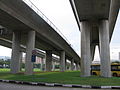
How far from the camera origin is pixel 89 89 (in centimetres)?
1073

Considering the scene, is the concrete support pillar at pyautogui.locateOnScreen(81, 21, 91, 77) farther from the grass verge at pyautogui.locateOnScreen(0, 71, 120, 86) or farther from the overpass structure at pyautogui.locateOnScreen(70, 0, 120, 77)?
the grass verge at pyautogui.locateOnScreen(0, 71, 120, 86)

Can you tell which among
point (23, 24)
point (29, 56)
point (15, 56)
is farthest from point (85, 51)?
point (15, 56)

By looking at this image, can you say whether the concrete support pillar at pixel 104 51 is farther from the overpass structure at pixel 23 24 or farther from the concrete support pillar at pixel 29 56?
the concrete support pillar at pixel 29 56

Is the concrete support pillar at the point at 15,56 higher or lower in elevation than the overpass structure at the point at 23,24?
lower

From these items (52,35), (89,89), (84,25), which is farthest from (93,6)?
(52,35)

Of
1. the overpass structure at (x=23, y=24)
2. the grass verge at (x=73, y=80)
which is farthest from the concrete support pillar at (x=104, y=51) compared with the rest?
the overpass structure at (x=23, y=24)

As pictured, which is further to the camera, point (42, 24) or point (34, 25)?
point (42, 24)

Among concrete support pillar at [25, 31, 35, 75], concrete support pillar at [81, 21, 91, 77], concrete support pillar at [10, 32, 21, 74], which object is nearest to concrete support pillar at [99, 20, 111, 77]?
concrete support pillar at [81, 21, 91, 77]

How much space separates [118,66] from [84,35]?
8087 millimetres

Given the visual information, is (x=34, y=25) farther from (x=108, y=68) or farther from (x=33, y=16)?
(x=108, y=68)

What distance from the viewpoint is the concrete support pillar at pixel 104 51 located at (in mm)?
24914

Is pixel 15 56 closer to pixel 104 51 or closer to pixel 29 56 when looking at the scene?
pixel 29 56

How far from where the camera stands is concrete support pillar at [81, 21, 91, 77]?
83.9ft

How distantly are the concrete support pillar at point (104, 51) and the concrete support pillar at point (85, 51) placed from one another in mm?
2236
